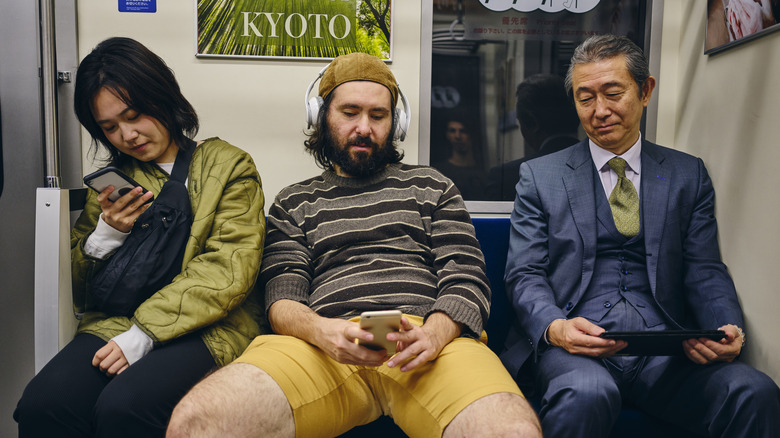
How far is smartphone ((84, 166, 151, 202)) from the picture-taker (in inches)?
67.5

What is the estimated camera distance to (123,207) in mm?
1811

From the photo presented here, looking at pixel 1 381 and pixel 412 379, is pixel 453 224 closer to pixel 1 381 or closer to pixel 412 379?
pixel 412 379

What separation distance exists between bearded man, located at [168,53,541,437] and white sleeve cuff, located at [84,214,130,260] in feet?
1.61

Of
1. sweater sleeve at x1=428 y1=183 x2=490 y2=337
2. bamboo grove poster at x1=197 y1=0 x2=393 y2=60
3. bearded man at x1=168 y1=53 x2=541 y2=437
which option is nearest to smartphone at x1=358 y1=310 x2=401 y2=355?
bearded man at x1=168 y1=53 x2=541 y2=437

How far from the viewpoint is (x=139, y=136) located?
190 centimetres

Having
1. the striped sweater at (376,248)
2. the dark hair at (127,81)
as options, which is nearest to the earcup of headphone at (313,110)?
the striped sweater at (376,248)

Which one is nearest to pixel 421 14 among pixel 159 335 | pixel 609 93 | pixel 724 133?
pixel 609 93

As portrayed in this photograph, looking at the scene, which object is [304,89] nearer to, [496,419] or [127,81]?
[127,81]

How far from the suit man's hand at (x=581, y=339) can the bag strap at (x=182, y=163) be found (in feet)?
4.49

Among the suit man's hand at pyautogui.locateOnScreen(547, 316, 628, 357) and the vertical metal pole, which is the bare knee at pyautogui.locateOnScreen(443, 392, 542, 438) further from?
the vertical metal pole

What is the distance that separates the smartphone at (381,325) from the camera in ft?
4.71

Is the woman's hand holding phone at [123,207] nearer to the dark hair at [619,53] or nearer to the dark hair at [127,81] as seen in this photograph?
the dark hair at [127,81]

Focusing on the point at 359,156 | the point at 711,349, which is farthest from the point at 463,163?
the point at 711,349

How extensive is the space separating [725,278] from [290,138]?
1913 mm
